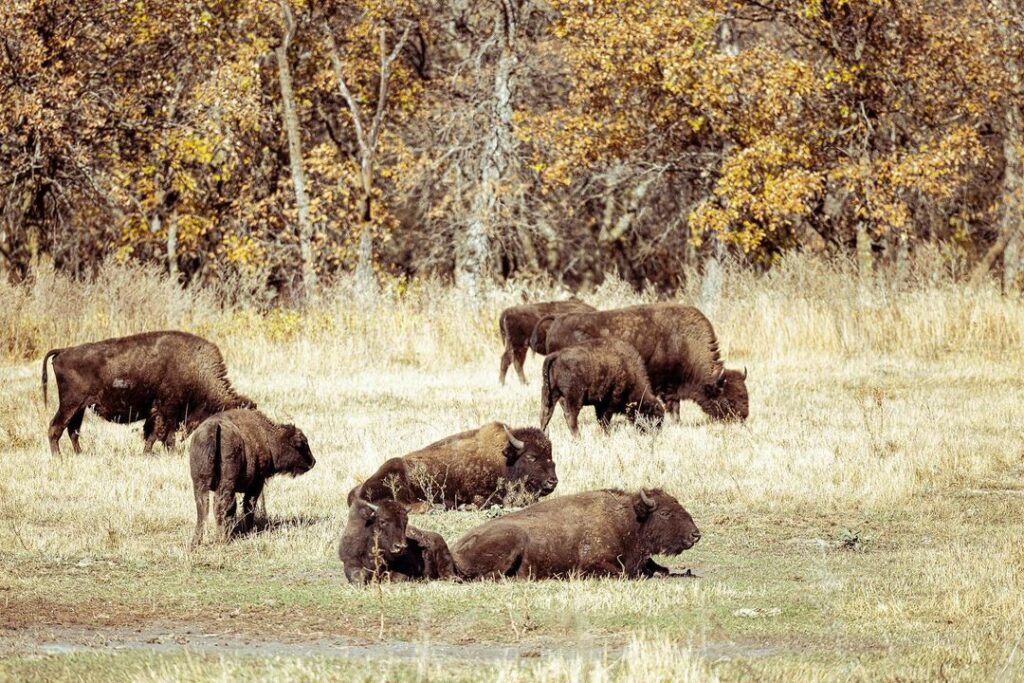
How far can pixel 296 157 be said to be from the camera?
1420 inches

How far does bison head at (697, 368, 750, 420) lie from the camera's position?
62.6 ft

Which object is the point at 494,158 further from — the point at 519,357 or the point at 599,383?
the point at 599,383

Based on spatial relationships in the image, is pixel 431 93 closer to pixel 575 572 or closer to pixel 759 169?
pixel 759 169

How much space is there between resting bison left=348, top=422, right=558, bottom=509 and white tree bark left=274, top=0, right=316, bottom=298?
68.8 feet

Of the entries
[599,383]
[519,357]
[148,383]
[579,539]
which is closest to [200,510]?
[579,539]

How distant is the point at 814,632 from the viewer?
364 inches

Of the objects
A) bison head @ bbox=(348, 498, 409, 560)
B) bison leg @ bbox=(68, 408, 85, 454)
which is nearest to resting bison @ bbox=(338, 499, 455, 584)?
bison head @ bbox=(348, 498, 409, 560)

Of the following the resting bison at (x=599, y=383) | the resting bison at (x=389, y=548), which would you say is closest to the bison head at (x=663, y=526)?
the resting bison at (x=389, y=548)

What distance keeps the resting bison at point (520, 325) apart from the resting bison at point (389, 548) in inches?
496

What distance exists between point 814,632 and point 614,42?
23982mm

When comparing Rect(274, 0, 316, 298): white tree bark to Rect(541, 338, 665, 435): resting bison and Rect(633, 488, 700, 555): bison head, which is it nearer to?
Rect(541, 338, 665, 435): resting bison

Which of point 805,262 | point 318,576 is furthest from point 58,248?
point 318,576

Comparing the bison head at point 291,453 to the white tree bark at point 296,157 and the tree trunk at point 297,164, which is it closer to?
the white tree bark at point 296,157

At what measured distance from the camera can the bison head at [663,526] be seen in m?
10.9
